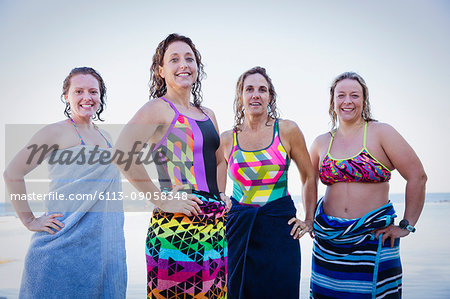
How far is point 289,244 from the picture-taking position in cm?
281

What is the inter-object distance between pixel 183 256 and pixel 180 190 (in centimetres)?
33

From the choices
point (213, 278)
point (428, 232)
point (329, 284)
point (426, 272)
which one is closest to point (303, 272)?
point (426, 272)

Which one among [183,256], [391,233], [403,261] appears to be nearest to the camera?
[183,256]

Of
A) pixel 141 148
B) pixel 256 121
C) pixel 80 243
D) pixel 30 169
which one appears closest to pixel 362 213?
pixel 256 121

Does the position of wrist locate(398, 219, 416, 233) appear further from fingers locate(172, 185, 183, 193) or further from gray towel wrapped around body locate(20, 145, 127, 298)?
gray towel wrapped around body locate(20, 145, 127, 298)

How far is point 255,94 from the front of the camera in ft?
9.78

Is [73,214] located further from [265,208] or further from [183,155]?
[265,208]

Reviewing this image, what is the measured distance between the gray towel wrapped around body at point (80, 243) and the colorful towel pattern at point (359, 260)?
1.53m

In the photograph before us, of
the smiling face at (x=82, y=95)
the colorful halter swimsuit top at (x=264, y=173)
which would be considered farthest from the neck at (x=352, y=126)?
the smiling face at (x=82, y=95)

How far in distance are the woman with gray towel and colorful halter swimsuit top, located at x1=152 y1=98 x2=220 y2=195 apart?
877 millimetres

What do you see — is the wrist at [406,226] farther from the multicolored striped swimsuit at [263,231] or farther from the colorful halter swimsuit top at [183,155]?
the colorful halter swimsuit top at [183,155]

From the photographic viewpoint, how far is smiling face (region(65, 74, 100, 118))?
2.78 meters

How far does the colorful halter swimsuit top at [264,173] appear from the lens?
2840mm

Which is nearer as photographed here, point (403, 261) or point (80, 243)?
point (80, 243)
